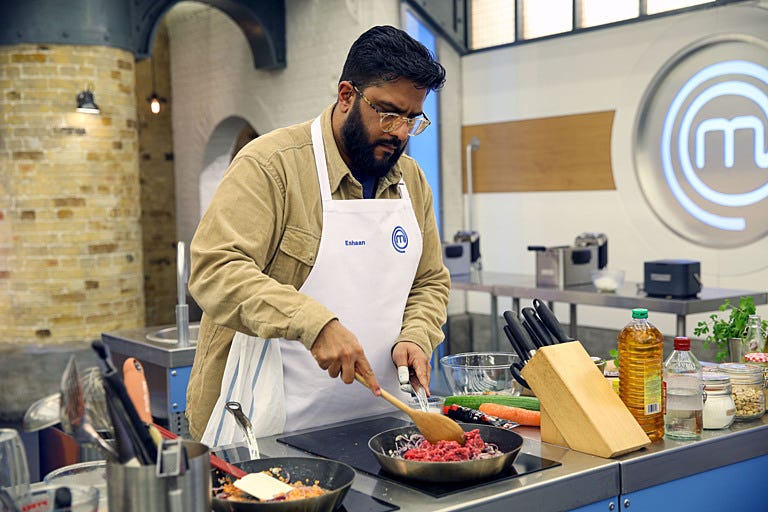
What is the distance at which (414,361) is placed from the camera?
6.82ft

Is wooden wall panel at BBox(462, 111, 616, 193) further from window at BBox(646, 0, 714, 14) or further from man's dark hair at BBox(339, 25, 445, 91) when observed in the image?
man's dark hair at BBox(339, 25, 445, 91)

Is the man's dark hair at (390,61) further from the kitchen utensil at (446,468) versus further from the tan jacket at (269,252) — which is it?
the kitchen utensil at (446,468)

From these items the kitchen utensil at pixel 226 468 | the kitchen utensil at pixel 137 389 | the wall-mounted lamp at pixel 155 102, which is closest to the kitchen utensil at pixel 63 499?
the kitchen utensil at pixel 137 389

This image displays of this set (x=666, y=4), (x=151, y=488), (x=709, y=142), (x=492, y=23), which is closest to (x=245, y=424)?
(x=151, y=488)

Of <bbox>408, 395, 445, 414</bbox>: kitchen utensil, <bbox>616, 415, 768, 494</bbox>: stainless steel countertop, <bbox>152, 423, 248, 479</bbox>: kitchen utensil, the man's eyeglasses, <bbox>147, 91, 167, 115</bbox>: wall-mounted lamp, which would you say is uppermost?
<bbox>147, 91, 167, 115</bbox>: wall-mounted lamp

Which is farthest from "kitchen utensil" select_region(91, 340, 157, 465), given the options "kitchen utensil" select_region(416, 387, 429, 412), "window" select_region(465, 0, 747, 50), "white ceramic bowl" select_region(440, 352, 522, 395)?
"window" select_region(465, 0, 747, 50)

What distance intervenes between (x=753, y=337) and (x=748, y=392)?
36 cm

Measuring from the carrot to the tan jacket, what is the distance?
0.76 feet

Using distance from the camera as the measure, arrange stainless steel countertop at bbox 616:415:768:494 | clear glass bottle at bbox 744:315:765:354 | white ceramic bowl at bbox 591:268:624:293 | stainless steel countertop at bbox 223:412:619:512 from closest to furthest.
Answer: stainless steel countertop at bbox 223:412:619:512 < stainless steel countertop at bbox 616:415:768:494 < clear glass bottle at bbox 744:315:765:354 < white ceramic bowl at bbox 591:268:624:293

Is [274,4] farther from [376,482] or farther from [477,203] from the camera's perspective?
[376,482]

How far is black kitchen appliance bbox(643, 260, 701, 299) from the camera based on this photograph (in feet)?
15.0

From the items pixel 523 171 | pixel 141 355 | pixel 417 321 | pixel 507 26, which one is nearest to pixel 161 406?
pixel 141 355

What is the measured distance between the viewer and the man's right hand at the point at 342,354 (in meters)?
1.77

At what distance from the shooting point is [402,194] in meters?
2.31
